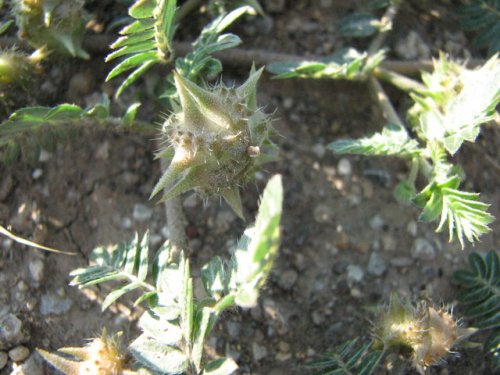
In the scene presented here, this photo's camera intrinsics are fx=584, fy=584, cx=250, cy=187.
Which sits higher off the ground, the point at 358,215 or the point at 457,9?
the point at 457,9

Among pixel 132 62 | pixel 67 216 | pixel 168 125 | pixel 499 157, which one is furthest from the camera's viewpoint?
pixel 499 157

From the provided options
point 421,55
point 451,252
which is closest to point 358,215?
point 451,252

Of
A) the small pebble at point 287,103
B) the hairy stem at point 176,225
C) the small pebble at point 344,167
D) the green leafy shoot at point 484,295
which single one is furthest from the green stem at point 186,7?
the green leafy shoot at point 484,295

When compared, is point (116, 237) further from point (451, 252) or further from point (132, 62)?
point (451, 252)

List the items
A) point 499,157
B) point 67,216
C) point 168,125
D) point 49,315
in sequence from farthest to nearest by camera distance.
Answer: point 499,157
point 67,216
point 49,315
point 168,125

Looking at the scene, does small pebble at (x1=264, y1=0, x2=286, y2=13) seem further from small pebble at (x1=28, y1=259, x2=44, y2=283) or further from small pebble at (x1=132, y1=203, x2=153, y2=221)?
small pebble at (x1=28, y1=259, x2=44, y2=283)

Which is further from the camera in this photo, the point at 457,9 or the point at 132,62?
the point at 457,9
